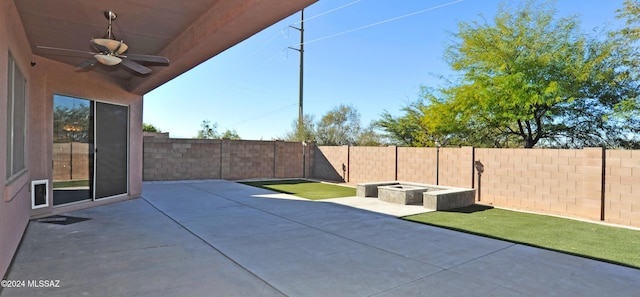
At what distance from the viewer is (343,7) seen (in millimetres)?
14406

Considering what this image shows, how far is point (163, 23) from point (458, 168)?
8062 millimetres

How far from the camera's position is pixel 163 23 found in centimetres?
430

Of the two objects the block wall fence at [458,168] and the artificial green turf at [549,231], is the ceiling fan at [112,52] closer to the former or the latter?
the artificial green turf at [549,231]

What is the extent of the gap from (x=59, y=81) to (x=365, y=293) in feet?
21.9

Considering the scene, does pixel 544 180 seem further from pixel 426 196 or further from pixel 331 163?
pixel 331 163

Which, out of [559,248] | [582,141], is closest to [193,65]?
[559,248]

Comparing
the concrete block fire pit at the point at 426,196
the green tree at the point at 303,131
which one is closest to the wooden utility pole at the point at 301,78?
the green tree at the point at 303,131

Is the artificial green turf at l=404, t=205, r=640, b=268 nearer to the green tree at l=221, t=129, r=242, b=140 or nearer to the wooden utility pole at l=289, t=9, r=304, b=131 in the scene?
the wooden utility pole at l=289, t=9, r=304, b=131

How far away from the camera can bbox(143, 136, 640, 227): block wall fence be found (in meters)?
6.59

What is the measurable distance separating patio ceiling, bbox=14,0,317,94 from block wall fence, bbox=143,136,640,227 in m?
7.01

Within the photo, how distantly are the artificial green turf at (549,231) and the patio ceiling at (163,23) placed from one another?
179 inches

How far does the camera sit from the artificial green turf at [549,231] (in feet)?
14.8

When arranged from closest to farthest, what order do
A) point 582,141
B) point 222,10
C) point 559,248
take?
point 222,10
point 559,248
point 582,141

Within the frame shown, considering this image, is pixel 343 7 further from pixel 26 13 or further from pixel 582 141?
pixel 26 13
